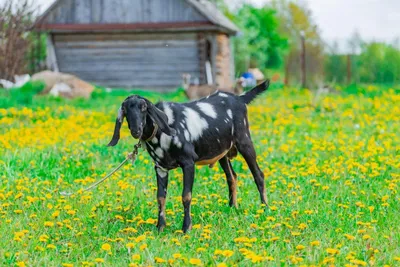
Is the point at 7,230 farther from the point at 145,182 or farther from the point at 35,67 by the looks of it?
the point at 35,67

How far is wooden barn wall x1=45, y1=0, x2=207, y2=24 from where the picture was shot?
24812mm

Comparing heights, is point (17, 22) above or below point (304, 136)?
above

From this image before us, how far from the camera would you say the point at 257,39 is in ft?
150

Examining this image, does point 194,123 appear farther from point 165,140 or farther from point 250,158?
point 250,158

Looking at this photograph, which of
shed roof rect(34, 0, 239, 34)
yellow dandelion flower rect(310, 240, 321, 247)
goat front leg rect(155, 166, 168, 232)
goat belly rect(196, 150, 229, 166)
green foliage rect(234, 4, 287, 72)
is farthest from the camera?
green foliage rect(234, 4, 287, 72)

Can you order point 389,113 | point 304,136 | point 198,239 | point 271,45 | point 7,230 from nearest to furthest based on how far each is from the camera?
point 198,239, point 7,230, point 304,136, point 389,113, point 271,45

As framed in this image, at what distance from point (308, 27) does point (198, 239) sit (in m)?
43.6

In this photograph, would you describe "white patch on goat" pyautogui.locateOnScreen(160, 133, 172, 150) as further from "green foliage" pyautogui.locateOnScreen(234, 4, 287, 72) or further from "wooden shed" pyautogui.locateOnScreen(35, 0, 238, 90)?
"green foliage" pyautogui.locateOnScreen(234, 4, 287, 72)

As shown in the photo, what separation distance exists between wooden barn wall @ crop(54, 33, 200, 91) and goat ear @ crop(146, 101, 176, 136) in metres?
19.5

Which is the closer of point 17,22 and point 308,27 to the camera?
point 17,22

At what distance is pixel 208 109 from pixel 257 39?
4015 cm

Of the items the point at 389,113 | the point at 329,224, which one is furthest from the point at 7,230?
the point at 389,113

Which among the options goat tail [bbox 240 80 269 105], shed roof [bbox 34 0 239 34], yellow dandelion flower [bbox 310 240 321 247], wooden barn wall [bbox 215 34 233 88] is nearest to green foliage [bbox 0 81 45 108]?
shed roof [bbox 34 0 239 34]

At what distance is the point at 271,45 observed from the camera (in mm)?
46594
